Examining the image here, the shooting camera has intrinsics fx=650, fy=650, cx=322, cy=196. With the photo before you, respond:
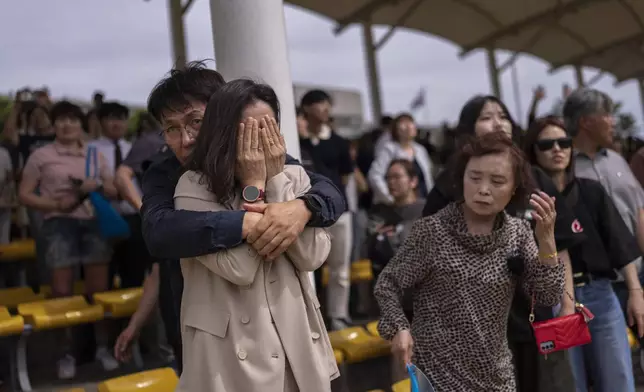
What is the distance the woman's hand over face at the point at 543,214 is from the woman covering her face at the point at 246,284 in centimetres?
82

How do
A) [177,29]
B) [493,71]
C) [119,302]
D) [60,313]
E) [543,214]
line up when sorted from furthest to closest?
[493,71] → [177,29] → [119,302] → [60,313] → [543,214]

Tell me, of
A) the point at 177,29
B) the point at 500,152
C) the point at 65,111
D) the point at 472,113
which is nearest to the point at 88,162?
the point at 65,111

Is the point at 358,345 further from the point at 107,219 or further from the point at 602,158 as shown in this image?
the point at 107,219

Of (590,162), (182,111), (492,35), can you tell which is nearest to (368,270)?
(590,162)

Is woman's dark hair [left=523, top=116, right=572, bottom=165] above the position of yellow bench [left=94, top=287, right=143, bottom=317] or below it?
above

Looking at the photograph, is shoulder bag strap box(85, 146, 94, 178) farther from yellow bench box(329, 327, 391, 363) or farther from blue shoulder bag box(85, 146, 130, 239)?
yellow bench box(329, 327, 391, 363)

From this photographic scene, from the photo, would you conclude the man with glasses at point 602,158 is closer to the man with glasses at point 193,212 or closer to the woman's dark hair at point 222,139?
the man with glasses at point 193,212

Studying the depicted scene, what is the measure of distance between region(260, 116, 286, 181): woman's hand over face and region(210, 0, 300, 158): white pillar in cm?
113

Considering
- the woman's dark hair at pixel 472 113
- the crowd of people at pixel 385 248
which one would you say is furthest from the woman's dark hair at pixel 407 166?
the woman's dark hair at pixel 472 113

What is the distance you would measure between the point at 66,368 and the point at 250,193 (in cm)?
287

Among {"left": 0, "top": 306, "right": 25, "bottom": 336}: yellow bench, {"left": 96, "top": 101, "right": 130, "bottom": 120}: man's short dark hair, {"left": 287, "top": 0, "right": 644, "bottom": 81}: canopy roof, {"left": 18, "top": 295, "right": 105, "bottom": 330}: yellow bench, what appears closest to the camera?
{"left": 0, "top": 306, "right": 25, "bottom": 336}: yellow bench

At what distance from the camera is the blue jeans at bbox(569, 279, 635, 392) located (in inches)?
107

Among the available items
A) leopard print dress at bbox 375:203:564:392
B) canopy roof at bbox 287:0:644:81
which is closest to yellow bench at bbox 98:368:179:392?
leopard print dress at bbox 375:203:564:392

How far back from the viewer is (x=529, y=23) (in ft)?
37.4
